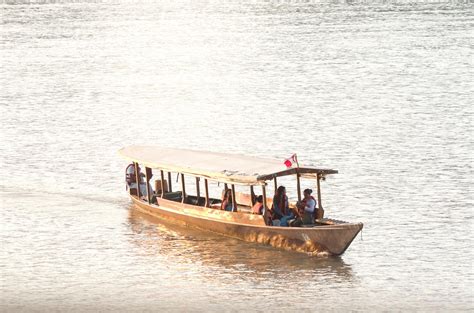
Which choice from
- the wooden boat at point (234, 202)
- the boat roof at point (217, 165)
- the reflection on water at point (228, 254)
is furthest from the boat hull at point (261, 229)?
the boat roof at point (217, 165)

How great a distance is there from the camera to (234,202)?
97.6 feet

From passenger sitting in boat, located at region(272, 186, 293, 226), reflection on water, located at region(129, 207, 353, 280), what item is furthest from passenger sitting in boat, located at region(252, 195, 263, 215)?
reflection on water, located at region(129, 207, 353, 280)

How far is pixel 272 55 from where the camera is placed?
8056 centimetres

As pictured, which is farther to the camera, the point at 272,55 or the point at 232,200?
the point at 272,55

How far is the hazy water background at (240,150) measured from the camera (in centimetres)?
2672

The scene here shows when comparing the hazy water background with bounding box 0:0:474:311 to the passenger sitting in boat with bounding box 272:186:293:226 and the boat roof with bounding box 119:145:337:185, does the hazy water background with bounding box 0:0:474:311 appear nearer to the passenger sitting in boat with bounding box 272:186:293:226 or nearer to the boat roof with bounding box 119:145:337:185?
the passenger sitting in boat with bounding box 272:186:293:226

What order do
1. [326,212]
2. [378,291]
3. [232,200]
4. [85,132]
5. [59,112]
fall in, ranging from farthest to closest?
[59,112]
[85,132]
[326,212]
[232,200]
[378,291]

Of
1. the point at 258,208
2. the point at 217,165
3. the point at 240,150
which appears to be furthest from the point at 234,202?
the point at 240,150

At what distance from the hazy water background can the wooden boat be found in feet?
1.47

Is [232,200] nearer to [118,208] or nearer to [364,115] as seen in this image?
[118,208]

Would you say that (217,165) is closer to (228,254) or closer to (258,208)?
(258,208)

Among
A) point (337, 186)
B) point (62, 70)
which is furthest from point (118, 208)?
point (62, 70)

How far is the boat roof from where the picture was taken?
28.5m

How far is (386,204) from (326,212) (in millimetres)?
2047
